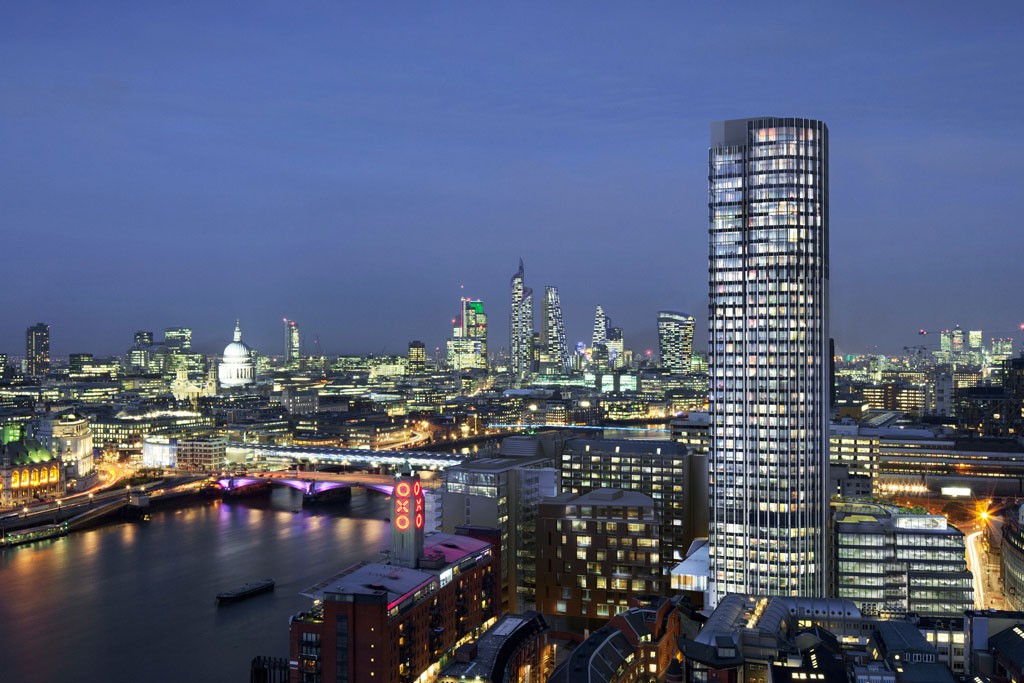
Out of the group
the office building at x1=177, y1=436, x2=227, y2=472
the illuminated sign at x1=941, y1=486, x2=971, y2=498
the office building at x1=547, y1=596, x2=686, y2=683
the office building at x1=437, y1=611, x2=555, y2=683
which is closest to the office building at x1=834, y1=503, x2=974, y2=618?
the office building at x1=547, y1=596, x2=686, y2=683

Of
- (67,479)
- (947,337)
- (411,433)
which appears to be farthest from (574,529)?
(947,337)

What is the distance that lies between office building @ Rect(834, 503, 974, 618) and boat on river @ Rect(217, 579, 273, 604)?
55.9 ft

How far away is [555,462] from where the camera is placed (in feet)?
129

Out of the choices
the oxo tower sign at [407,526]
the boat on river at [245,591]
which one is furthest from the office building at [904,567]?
the boat on river at [245,591]

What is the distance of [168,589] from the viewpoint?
107 ft

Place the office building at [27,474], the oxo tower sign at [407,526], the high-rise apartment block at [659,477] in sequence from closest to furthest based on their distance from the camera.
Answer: the oxo tower sign at [407,526] → the high-rise apartment block at [659,477] → the office building at [27,474]

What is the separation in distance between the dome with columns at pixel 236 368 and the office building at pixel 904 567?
360 feet

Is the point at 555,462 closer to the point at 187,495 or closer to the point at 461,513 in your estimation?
the point at 461,513

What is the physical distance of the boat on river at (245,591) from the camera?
101 feet

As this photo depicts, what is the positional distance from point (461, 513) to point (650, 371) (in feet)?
381

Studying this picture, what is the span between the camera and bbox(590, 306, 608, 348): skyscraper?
187000 millimetres

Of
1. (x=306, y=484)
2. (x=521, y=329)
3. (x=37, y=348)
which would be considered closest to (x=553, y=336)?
(x=521, y=329)

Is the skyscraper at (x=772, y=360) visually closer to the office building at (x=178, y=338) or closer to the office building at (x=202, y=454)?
the office building at (x=202, y=454)

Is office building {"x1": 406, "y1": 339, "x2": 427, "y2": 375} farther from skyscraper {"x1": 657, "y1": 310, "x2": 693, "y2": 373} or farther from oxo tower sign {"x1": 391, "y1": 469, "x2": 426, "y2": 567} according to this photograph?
oxo tower sign {"x1": 391, "y1": 469, "x2": 426, "y2": 567}
